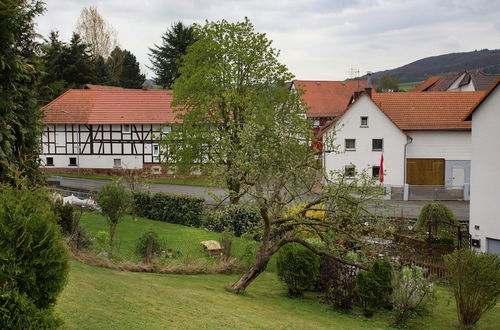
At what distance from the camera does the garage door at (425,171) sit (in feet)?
129

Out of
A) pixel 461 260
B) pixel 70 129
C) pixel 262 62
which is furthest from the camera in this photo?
pixel 70 129

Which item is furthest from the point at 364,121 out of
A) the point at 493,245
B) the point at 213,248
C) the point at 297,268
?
the point at 297,268

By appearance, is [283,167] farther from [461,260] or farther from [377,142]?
[377,142]

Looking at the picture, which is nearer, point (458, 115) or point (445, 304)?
point (445, 304)

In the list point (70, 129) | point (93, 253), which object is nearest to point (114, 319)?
point (93, 253)

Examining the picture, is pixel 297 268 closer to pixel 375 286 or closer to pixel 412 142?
pixel 375 286

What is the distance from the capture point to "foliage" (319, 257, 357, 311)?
15.5 metres

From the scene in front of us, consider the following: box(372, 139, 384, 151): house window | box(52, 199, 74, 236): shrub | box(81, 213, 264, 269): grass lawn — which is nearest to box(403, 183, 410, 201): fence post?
box(372, 139, 384, 151): house window

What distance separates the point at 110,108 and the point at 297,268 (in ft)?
121

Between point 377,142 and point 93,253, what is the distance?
92.4 feet

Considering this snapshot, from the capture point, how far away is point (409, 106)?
136 feet

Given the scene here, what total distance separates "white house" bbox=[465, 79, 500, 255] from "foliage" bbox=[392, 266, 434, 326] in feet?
34.3

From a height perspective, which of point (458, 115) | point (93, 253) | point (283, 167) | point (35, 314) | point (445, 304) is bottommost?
point (445, 304)

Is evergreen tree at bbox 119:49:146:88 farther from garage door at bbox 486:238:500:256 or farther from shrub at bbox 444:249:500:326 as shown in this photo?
shrub at bbox 444:249:500:326
